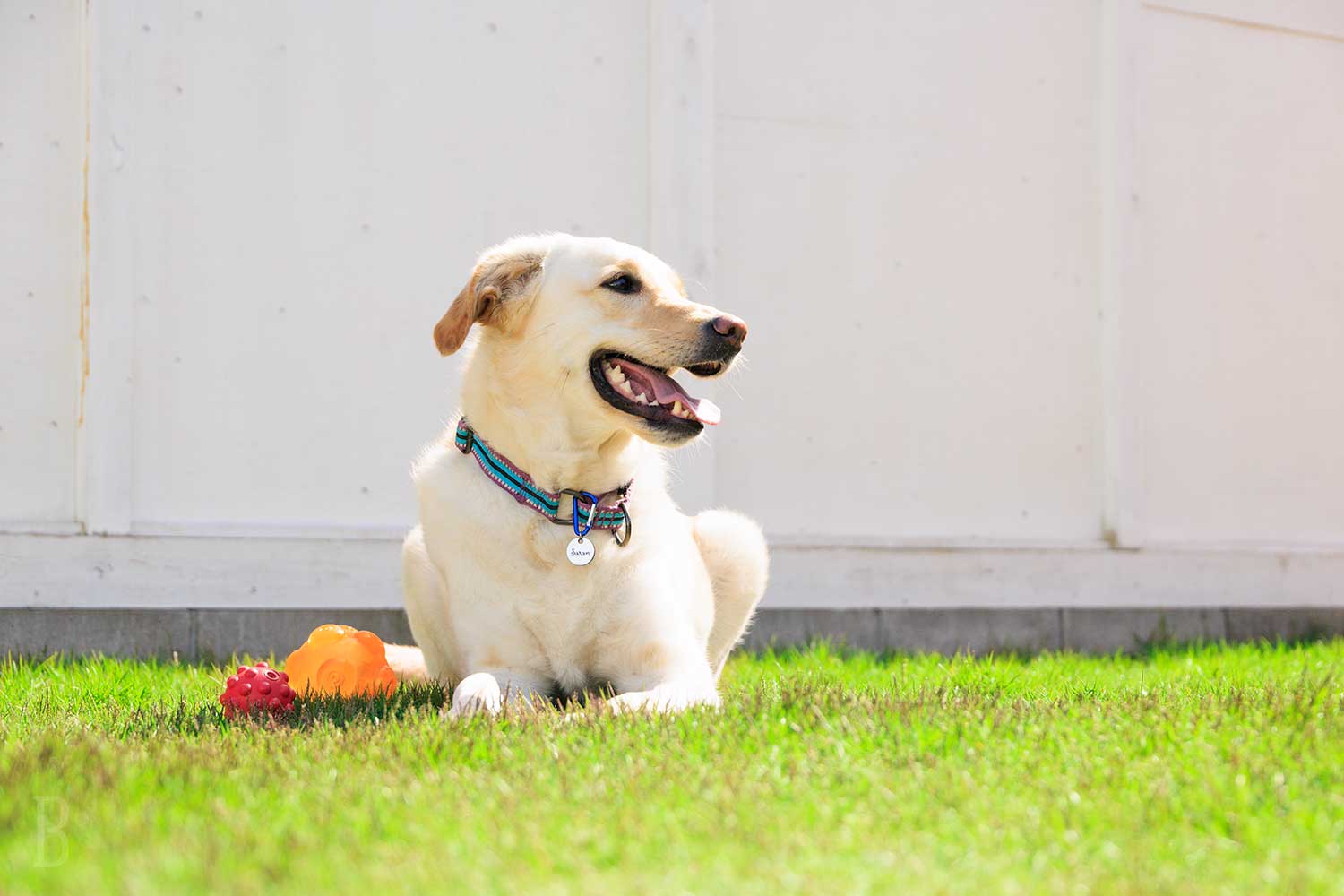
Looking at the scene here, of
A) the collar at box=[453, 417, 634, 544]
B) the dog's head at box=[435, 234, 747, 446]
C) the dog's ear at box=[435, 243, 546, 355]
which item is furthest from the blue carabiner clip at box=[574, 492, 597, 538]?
the dog's ear at box=[435, 243, 546, 355]

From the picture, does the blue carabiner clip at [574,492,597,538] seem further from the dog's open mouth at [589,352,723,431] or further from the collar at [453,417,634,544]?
the dog's open mouth at [589,352,723,431]

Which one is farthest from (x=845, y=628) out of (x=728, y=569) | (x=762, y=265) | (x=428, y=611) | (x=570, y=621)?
(x=570, y=621)

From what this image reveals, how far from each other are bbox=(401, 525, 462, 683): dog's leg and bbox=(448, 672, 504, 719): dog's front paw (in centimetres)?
53

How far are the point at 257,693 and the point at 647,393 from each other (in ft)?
4.13

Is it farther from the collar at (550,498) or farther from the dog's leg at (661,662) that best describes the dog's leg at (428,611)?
the dog's leg at (661,662)

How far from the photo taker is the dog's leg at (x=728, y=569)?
14.0 ft

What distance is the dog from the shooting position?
3.35 metres

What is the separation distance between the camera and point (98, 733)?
286 cm

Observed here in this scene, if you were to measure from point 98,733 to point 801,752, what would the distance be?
5.18ft

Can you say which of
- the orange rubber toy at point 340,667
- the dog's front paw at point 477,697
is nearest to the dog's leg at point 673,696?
the dog's front paw at point 477,697

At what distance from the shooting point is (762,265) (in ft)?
20.5

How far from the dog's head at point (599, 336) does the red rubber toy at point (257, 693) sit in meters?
0.95

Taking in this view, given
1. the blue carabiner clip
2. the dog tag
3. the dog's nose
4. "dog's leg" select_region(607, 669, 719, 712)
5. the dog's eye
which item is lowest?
"dog's leg" select_region(607, 669, 719, 712)

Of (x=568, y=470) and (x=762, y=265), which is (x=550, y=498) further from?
(x=762, y=265)
